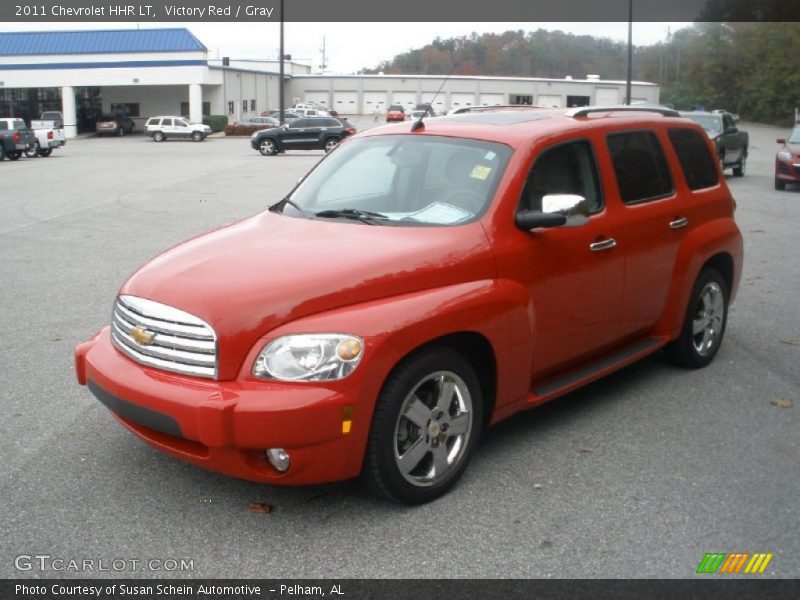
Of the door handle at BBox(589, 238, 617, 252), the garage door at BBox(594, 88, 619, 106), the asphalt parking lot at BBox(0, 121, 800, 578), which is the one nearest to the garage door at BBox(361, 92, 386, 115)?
the garage door at BBox(594, 88, 619, 106)

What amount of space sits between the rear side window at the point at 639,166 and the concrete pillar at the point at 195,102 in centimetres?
6455

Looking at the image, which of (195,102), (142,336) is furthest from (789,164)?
(195,102)

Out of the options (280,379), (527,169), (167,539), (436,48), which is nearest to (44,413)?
(167,539)

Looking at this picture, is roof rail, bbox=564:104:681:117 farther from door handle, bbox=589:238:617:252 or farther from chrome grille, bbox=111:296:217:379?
chrome grille, bbox=111:296:217:379

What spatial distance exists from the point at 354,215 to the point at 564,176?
50.3 inches

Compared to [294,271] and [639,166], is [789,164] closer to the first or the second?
[639,166]

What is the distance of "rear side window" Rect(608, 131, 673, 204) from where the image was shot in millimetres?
5633

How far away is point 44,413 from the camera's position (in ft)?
18.2

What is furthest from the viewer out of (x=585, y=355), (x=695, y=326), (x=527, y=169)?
(x=695, y=326)

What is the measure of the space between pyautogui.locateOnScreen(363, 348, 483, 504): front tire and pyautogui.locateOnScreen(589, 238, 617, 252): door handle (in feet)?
4.03
